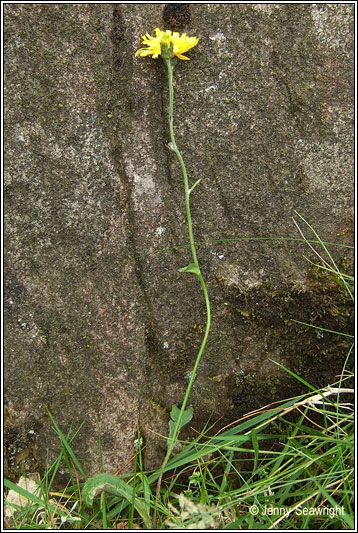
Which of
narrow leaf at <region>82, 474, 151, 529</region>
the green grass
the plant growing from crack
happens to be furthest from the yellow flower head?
narrow leaf at <region>82, 474, 151, 529</region>

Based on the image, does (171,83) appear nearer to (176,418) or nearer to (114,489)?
(176,418)

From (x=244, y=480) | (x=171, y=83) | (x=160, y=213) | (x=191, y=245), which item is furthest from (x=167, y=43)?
(x=244, y=480)

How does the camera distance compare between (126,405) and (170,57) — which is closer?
(170,57)

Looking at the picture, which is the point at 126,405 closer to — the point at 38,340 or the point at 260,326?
the point at 38,340

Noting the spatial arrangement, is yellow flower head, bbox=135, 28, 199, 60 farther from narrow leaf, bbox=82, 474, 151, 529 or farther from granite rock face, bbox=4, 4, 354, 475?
narrow leaf, bbox=82, 474, 151, 529

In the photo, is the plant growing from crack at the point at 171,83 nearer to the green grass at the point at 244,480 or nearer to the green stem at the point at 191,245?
the green stem at the point at 191,245

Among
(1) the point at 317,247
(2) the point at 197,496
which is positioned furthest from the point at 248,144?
(2) the point at 197,496

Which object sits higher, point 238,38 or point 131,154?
point 238,38

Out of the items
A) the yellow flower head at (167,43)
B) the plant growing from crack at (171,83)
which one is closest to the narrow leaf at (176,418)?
the plant growing from crack at (171,83)
